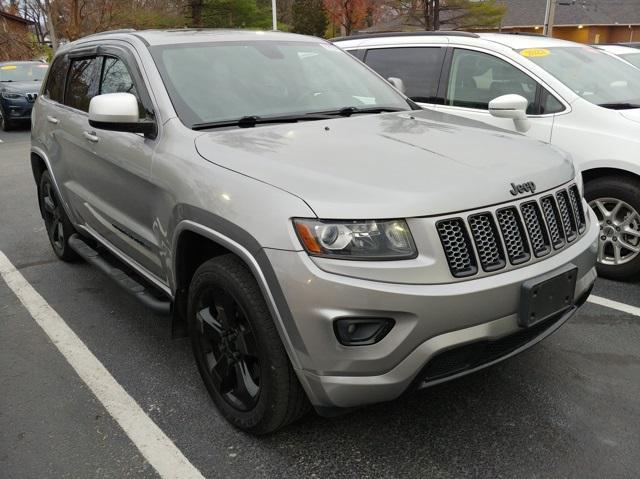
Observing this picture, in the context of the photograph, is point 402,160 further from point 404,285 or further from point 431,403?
point 431,403

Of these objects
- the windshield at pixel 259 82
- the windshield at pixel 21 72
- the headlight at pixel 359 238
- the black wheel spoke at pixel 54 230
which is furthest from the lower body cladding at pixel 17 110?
the headlight at pixel 359 238

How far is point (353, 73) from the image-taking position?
396 centimetres

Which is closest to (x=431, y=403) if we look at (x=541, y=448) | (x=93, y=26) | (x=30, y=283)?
(x=541, y=448)

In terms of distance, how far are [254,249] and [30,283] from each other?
321 cm

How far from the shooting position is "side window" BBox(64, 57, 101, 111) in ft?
13.4

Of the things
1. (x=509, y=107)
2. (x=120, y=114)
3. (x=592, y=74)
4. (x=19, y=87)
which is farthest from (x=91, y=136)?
(x=19, y=87)

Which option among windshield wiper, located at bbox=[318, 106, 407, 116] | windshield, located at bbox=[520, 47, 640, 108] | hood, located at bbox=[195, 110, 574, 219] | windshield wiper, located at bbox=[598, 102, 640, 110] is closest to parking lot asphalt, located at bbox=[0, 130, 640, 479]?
hood, located at bbox=[195, 110, 574, 219]

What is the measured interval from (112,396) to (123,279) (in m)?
0.79

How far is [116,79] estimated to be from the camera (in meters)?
Answer: 3.70

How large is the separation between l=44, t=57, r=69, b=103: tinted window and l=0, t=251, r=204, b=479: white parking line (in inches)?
62.1

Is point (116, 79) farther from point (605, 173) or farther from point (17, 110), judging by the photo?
point (17, 110)

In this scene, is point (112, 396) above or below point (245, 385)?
below

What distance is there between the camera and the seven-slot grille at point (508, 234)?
2.28 m

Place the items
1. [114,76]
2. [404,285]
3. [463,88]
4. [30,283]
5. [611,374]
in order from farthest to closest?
[463,88], [30,283], [114,76], [611,374], [404,285]
